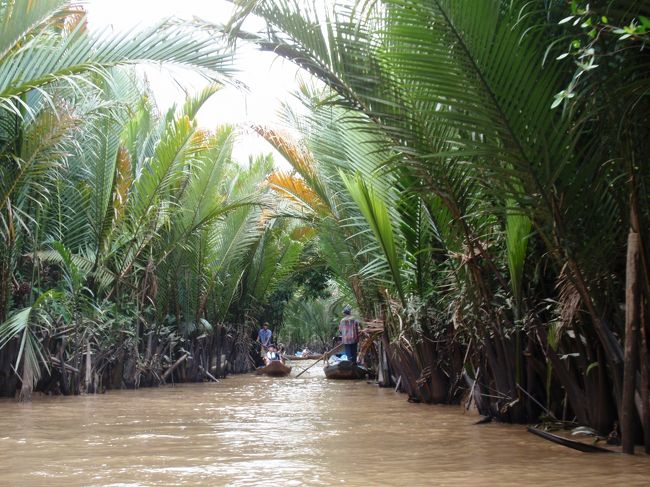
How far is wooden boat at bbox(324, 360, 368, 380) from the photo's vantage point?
1642 cm

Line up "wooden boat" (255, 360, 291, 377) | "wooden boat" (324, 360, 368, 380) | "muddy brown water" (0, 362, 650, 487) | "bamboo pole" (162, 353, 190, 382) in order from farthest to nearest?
"wooden boat" (255, 360, 291, 377) < "wooden boat" (324, 360, 368, 380) < "bamboo pole" (162, 353, 190, 382) < "muddy brown water" (0, 362, 650, 487)

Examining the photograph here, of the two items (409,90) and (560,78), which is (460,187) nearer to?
(409,90)

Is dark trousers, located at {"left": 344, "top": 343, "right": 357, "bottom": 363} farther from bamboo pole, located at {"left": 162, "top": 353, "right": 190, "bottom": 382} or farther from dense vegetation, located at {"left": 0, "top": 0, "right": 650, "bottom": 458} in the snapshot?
bamboo pole, located at {"left": 162, "top": 353, "right": 190, "bottom": 382}

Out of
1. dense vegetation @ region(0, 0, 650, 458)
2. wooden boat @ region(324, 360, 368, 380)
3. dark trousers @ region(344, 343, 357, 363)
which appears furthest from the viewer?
dark trousers @ region(344, 343, 357, 363)

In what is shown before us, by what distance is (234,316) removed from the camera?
1941 centimetres

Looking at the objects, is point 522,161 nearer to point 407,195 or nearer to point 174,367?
point 407,195

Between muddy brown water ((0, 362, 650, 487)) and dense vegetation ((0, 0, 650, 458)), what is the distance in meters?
0.55

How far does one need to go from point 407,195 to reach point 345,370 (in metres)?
9.04

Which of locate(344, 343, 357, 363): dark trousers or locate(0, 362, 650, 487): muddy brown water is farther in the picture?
locate(344, 343, 357, 363): dark trousers

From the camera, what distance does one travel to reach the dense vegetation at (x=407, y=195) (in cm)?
478

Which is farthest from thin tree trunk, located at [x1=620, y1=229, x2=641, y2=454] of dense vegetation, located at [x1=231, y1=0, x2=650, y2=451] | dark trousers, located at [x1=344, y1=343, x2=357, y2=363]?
dark trousers, located at [x1=344, y1=343, x2=357, y2=363]

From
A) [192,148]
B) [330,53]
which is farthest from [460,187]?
[192,148]

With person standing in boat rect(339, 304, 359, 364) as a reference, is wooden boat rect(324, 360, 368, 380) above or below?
below

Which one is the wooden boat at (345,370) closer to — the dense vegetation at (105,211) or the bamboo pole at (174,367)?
the dense vegetation at (105,211)
